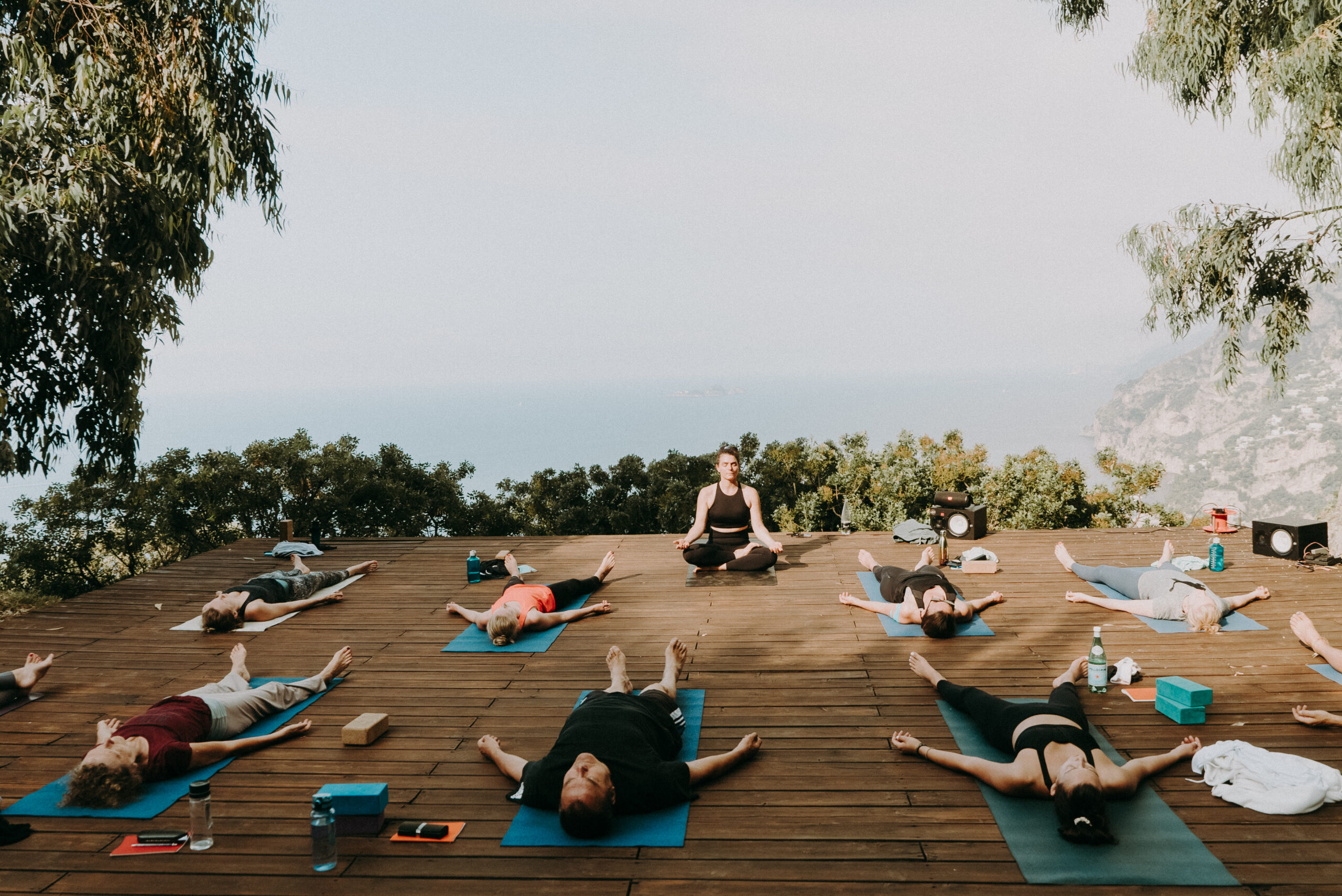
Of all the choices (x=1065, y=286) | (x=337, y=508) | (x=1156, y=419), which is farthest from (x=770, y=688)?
(x=1065, y=286)

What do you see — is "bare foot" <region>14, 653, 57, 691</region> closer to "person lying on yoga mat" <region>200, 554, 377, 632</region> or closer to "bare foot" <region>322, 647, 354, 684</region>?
"person lying on yoga mat" <region>200, 554, 377, 632</region>

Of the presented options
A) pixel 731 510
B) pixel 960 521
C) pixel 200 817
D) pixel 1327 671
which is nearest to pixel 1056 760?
pixel 1327 671

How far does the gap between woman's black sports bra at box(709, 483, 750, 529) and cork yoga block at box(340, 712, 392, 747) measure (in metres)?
3.20

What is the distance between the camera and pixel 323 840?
2.32 m

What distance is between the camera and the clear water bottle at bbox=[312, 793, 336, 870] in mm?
2312

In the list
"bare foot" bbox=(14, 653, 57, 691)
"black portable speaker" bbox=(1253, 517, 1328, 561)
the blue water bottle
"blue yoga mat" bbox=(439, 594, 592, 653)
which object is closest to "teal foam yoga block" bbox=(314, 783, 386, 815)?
"blue yoga mat" bbox=(439, 594, 592, 653)

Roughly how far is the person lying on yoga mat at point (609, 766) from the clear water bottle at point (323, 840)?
0.61 meters

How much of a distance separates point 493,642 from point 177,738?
172 centimetres

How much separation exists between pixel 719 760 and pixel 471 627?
2480mm

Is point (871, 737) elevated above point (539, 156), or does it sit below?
below

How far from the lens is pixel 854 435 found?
884cm

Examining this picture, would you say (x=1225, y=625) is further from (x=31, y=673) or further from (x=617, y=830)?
(x=31, y=673)

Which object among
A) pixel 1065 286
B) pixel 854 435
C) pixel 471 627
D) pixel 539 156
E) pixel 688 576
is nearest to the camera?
pixel 471 627

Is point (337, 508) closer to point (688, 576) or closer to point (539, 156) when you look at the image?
point (688, 576)
